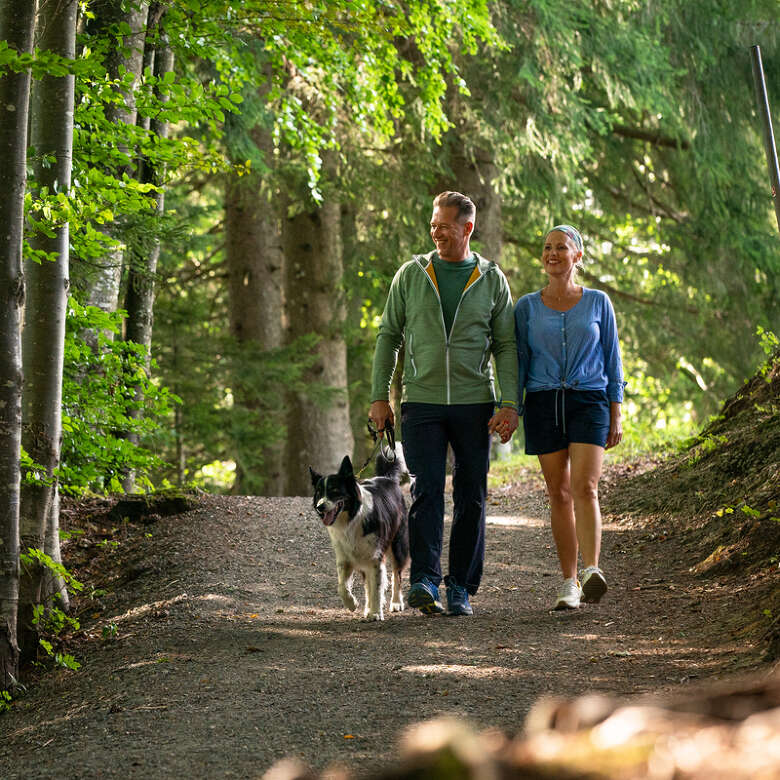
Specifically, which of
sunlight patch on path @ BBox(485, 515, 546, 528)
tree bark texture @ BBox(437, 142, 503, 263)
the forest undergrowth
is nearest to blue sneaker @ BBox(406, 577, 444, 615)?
the forest undergrowth

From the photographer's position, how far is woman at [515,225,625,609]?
234 inches

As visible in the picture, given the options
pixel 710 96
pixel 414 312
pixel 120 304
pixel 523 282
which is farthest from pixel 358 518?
pixel 523 282

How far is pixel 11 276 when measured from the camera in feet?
19.2

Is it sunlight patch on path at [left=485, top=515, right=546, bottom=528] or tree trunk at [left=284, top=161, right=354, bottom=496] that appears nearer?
sunlight patch on path at [left=485, top=515, right=546, bottom=528]

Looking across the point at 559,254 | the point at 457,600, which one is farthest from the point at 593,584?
the point at 559,254

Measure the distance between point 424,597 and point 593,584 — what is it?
3.45 feet

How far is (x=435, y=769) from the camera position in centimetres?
123

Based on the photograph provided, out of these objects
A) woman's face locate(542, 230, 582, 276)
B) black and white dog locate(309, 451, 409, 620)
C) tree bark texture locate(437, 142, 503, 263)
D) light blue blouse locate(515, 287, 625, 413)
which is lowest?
black and white dog locate(309, 451, 409, 620)

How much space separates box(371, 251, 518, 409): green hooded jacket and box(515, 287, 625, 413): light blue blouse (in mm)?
122

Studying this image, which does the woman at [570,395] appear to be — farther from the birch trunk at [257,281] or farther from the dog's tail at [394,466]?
the birch trunk at [257,281]

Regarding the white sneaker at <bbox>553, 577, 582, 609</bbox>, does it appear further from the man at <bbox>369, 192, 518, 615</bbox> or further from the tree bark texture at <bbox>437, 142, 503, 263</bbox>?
the tree bark texture at <bbox>437, 142, 503, 263</bbox>

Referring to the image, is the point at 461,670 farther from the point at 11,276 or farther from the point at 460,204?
the point at 11,276

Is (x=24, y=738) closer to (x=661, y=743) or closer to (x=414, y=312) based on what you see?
(x=414, y=312)

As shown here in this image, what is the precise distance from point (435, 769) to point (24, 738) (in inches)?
174
